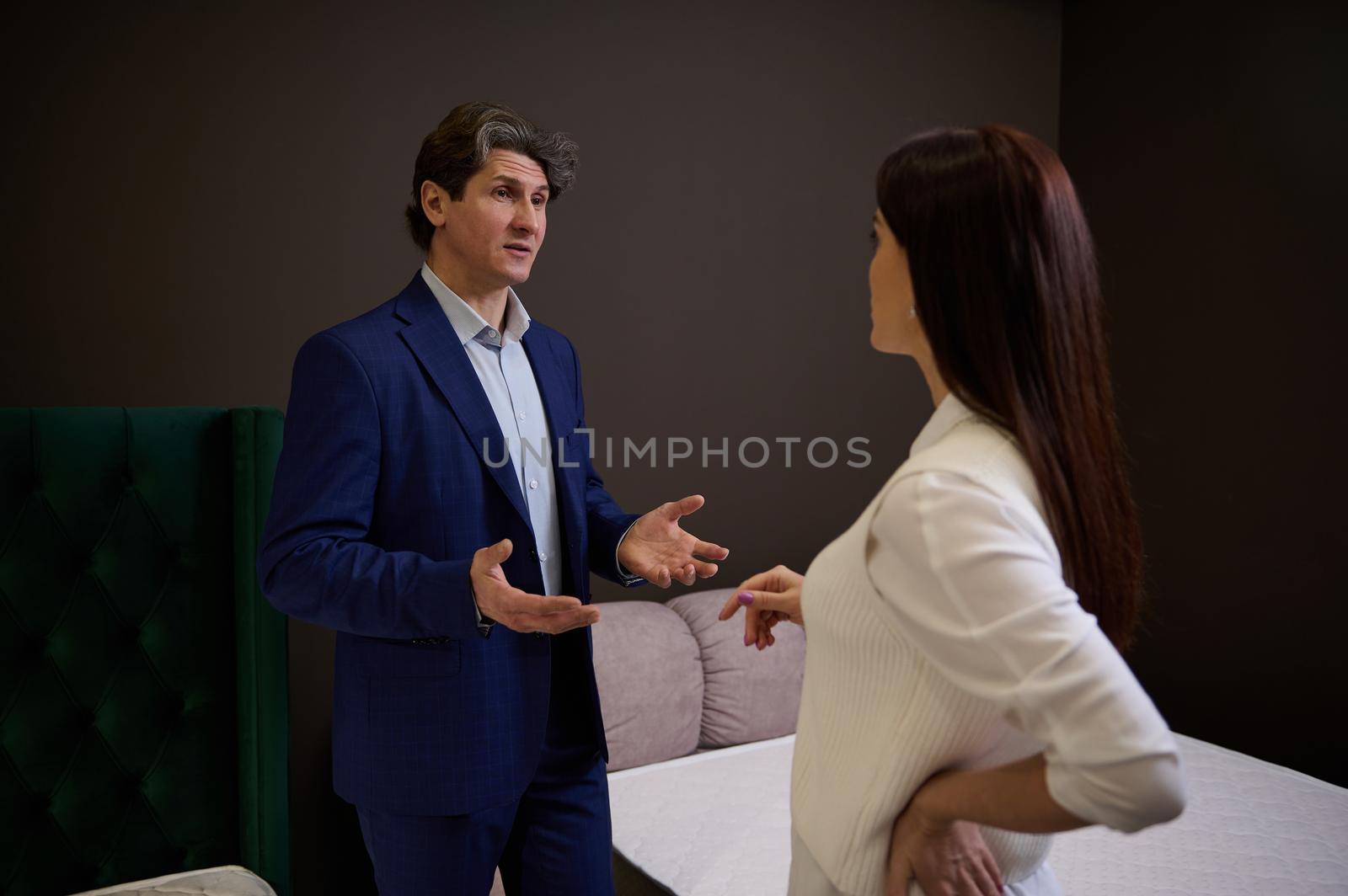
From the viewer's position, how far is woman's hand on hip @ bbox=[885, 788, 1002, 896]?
0.96 metres

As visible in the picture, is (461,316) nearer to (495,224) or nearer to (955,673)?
(495,224)

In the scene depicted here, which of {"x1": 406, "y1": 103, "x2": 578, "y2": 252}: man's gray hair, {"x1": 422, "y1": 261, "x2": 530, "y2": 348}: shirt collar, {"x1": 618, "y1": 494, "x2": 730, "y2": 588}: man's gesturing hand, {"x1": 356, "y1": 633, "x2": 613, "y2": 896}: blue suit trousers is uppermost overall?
{"x1": 406, "y1": 103, "x2": 578, "y2": 252}: man's gray hair

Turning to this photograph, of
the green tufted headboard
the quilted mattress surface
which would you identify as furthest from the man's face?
the quilted mattress surface

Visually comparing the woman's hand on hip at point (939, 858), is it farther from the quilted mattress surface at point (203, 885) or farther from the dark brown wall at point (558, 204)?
the dark brown wall at point (558, 204)

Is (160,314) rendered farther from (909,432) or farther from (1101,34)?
(1101,34)

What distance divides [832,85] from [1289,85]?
4.48 feet

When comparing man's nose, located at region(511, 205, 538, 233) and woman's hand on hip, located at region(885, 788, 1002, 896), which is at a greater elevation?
man's nose, located at region(511, 205, 538, 233)

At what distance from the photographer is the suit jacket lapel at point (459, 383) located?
1564mm

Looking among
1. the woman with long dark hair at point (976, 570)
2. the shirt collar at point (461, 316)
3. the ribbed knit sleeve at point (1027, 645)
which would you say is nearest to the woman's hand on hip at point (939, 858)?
the woman with long dark hair at point (976, 570)

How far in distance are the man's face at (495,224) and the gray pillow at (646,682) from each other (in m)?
1.30

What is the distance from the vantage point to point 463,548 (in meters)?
1.54

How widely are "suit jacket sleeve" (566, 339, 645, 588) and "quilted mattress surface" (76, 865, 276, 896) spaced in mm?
858

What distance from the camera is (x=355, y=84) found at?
2473 mm

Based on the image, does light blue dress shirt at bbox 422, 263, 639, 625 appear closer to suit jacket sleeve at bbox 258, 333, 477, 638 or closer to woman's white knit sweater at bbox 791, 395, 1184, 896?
suit jacket sleeve at bbox 258, 333, 477, 638
